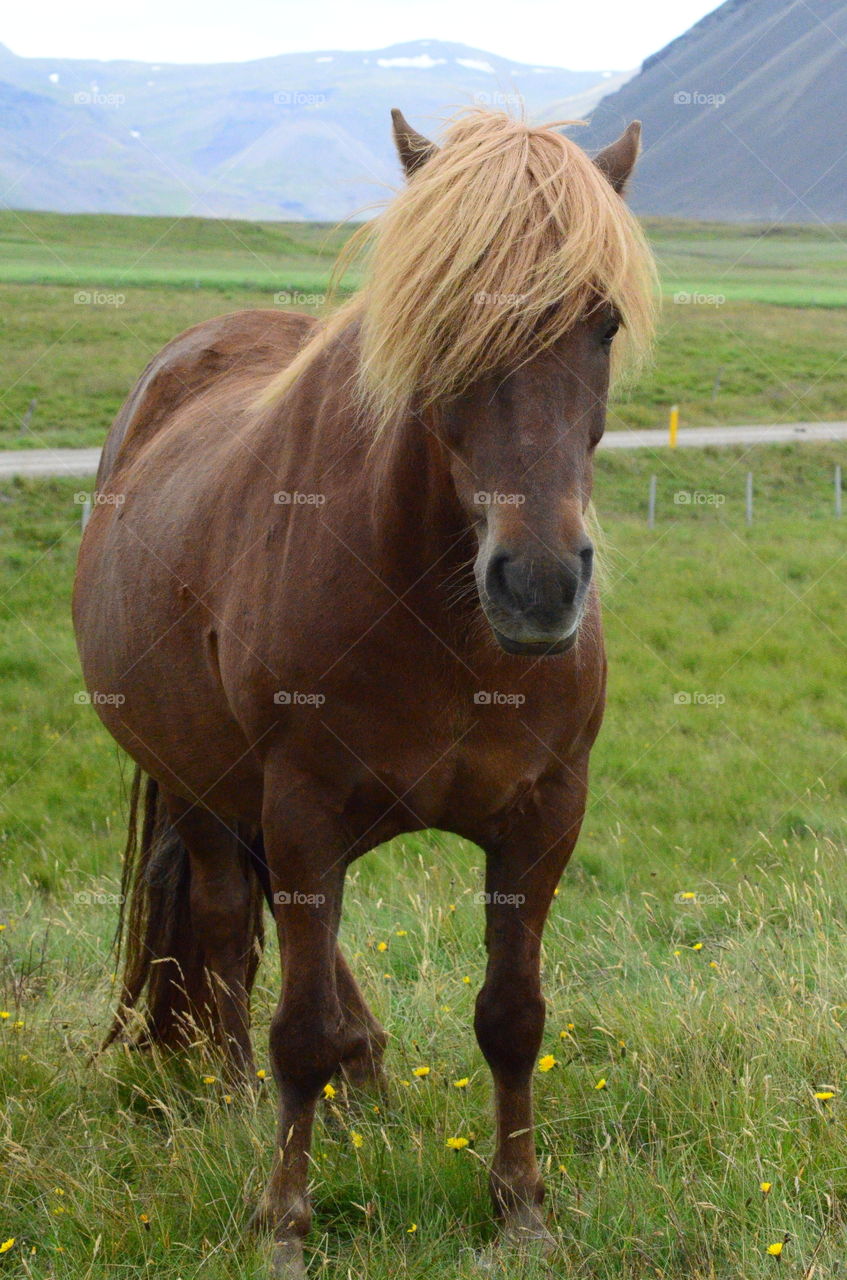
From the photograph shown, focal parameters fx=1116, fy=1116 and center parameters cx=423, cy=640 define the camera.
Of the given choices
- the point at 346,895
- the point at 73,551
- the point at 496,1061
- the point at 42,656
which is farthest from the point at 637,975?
the point at 73,551

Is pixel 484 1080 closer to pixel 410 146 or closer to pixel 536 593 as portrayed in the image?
pixel 536 593

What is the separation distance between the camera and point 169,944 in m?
3.96

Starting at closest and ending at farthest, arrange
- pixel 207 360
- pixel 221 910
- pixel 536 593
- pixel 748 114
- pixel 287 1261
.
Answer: pixel 536 593 < pixel 287 1261 < pixel 221 910 < pixel 207 360 < pixel 748 114

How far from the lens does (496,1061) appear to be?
283cm

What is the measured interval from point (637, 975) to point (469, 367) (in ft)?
9.03

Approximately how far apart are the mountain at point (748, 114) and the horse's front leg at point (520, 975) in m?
115

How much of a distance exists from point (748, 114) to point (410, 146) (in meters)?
167

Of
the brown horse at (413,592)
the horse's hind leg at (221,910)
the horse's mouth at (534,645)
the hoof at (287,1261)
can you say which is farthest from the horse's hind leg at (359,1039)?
the horse's mouth at (534,645)

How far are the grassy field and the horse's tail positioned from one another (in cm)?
223

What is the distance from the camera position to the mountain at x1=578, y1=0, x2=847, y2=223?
122 m

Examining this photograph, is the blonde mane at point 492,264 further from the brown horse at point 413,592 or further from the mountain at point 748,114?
the mountain at point 748,114

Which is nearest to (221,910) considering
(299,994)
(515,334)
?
(299,994)

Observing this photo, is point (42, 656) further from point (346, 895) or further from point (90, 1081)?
point (90, 1081)

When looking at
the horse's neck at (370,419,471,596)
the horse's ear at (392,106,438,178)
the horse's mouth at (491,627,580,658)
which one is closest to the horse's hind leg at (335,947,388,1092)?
the horse's neck at (370,419,471,596)
